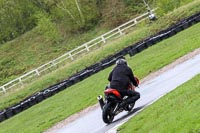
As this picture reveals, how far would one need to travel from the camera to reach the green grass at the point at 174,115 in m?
9.28

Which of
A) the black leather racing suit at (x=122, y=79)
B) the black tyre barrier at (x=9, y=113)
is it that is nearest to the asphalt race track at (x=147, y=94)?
the black leather racing suit at (x=122, y=79)

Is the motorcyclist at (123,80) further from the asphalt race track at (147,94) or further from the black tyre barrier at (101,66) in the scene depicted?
the black tyre barrier at (101,66)

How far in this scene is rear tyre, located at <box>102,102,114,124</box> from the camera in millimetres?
13641

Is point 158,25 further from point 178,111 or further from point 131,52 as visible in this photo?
point 178,111

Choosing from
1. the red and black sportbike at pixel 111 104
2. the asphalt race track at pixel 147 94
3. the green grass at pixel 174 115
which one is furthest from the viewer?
the asphalt race track at pixel 147 94

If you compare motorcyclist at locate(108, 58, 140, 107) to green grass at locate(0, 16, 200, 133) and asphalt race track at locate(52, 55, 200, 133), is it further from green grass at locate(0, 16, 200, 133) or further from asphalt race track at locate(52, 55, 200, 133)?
green grass at locate(0, 16, 200, 133)

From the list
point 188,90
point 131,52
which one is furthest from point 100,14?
point 188,90

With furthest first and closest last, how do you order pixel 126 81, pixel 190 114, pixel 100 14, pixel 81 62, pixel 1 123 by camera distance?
pixel 100 14
pixel 81 62
pixel 1 123
pixel 126 81
pixel 190 114

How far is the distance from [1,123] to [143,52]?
30.8ft

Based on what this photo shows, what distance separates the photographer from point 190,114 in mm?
9664

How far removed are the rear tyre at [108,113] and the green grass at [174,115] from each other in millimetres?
1359

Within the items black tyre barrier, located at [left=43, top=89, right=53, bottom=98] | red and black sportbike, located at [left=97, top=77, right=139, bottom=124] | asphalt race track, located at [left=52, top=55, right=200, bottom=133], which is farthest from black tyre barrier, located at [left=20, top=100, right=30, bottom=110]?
red and black sportbike, located at [left=97, top=77, right=139, bottom=124]

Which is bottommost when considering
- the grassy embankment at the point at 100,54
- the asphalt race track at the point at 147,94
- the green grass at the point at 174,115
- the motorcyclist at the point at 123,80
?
the green grass at the point at 174,115

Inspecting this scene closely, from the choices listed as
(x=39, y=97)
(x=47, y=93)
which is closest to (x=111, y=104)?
(x=39, y=97)
